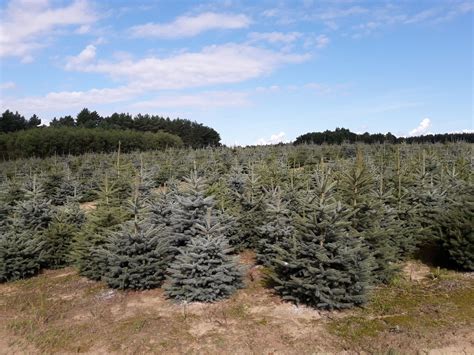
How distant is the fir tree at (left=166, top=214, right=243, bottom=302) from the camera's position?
6641 mm

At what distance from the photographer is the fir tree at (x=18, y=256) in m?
8.78

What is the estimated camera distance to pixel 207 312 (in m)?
6.38

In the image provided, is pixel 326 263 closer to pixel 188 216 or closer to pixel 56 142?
pixel 188 216

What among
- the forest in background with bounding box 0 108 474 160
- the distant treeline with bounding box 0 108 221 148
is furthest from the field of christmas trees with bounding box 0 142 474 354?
the distant treeline with bounding box 0 108 221 148

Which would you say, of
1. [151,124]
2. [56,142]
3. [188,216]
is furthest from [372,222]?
[151,124]

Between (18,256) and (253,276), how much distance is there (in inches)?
206

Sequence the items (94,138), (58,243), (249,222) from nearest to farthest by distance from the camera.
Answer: (249,222) < (58,243) < (94,138)

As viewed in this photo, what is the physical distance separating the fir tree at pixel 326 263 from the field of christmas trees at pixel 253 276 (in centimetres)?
2

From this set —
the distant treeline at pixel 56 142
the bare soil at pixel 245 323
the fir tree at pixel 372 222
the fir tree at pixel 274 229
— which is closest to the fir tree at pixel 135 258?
the bare soil at pixel 245 323

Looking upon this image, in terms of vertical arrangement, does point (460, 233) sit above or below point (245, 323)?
above

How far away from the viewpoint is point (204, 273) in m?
6.68

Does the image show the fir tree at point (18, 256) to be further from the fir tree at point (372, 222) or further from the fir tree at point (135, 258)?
the fir tree at point (372, 222)

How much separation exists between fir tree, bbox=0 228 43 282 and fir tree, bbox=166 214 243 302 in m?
3.97

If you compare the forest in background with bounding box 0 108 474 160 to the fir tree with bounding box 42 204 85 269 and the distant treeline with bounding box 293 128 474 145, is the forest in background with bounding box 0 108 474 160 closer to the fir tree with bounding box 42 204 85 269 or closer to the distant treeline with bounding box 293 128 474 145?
the distant treeline with bounding box 293 128 474 145
